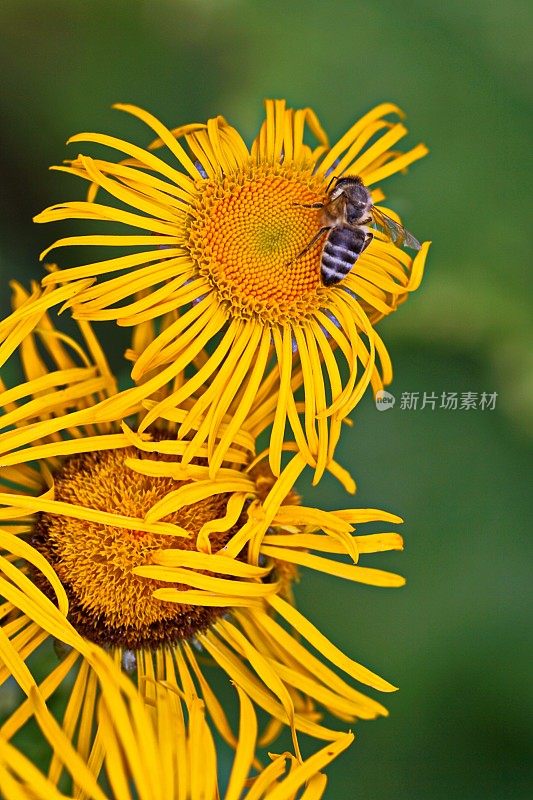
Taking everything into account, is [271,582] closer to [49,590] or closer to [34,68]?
[49,590]

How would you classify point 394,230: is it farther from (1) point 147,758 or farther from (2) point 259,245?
(1) point 147,758

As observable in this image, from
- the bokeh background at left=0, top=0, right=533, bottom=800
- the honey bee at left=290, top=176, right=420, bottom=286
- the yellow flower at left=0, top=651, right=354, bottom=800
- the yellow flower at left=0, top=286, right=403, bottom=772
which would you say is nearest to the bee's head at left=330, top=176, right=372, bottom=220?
the honey bee at left=290, top=176, right=420, bottom=286

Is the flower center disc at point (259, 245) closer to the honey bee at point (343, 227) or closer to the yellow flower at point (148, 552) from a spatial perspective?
the honey bee at point (343, 227)

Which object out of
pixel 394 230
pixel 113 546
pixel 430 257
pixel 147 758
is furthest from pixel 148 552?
pixel 430 257

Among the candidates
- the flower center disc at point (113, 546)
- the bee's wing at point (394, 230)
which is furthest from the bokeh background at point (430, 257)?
the flower center disc at point (113, 546)

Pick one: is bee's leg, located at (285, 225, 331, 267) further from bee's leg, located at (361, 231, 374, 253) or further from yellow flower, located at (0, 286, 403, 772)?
yellow flower, located at (0, 286, 403, 772)

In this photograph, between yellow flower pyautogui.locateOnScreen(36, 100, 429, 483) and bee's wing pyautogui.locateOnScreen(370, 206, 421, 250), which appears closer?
yellow flower pyautogui.locateOnScreen(36, 100, 429, 483)
